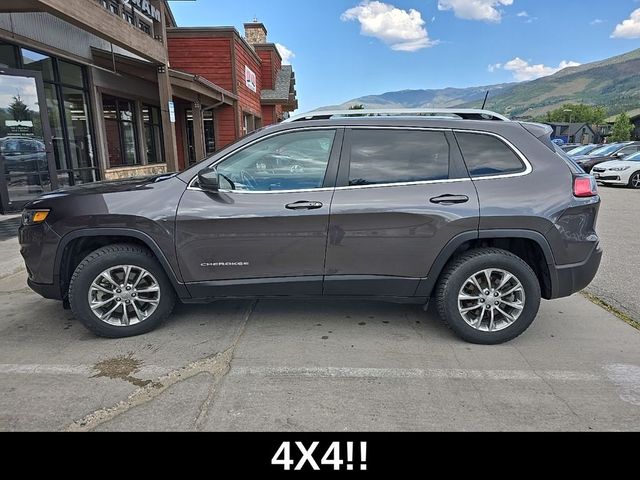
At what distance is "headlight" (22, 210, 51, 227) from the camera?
10.9 feet

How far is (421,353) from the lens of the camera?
3.23 m

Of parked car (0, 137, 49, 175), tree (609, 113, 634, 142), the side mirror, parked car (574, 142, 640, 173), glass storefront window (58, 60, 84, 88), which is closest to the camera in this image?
the side mirror

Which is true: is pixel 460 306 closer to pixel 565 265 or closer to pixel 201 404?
pixel 565 265

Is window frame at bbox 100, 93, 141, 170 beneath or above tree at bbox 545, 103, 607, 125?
beneath

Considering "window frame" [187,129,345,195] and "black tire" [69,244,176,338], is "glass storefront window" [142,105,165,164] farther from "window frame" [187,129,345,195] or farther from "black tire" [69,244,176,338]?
"window frame" [187,129,345,195]

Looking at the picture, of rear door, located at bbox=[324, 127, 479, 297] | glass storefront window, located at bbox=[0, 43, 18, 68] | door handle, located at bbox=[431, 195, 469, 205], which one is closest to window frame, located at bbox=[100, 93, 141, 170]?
glass storefront window, located at bbox=[0, 43, 18, 68]

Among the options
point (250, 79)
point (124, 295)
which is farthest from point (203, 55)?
point (124, 295)

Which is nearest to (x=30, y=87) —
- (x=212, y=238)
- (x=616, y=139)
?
(x=212, y=238)

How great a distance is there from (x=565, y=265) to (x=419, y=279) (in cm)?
116

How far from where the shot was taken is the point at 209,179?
3.10m

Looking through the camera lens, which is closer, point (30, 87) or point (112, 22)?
point (112, 22)

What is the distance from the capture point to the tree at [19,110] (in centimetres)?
770

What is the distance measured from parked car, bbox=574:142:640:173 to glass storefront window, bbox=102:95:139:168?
17.9 metres

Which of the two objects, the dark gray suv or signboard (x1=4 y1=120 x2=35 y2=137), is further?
signboard (x1=4 y1=120 x2=35 y2=137)
